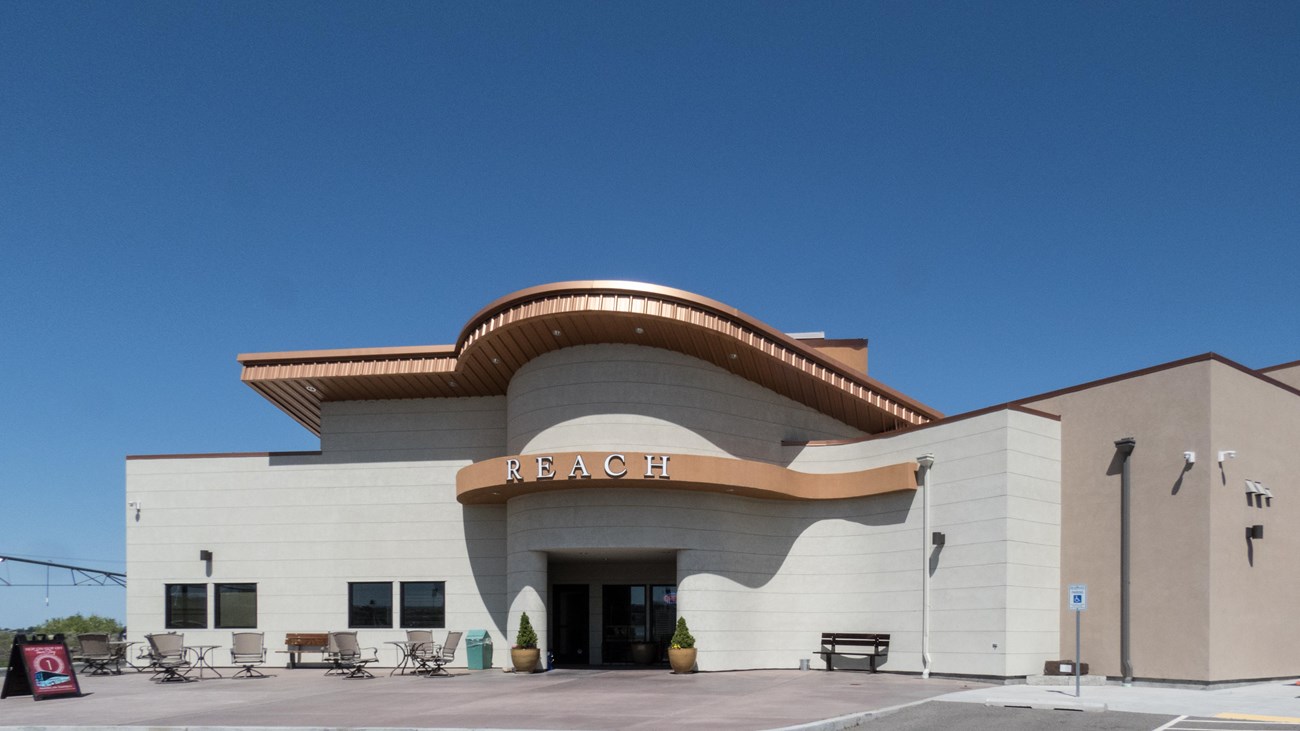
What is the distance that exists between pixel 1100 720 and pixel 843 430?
13.4 meters

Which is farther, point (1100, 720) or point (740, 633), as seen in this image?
point (740, 633)

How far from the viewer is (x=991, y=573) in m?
22.3

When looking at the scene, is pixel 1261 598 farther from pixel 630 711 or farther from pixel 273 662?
pixel 273 662

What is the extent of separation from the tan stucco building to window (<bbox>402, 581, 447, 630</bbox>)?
0.19 feet

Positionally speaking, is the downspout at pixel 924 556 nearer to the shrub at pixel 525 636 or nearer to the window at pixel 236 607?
the shrub at pixel 525 636

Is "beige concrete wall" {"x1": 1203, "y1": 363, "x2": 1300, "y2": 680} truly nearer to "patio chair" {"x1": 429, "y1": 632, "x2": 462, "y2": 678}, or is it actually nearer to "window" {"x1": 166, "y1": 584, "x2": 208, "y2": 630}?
"patio chair" {"x1": 429, "y1": 632, "x2": 462, "y2": 678}

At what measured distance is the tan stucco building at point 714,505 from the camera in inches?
842

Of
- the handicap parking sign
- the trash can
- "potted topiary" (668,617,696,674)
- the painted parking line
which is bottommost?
the trash can

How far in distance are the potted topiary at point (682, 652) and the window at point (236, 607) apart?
468 inches

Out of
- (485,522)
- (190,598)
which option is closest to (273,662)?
(190,598)

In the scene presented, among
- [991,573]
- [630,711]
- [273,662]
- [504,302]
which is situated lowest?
[273,662]

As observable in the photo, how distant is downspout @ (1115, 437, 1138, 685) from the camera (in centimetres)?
2109

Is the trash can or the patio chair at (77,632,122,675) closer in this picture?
the patio chair at (77,632,122,675)

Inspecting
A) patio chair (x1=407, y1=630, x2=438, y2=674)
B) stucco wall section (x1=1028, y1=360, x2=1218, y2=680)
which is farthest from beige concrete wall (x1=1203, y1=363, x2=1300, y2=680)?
patio chair (x1=407, y1=630, x2=438, y2=674)
